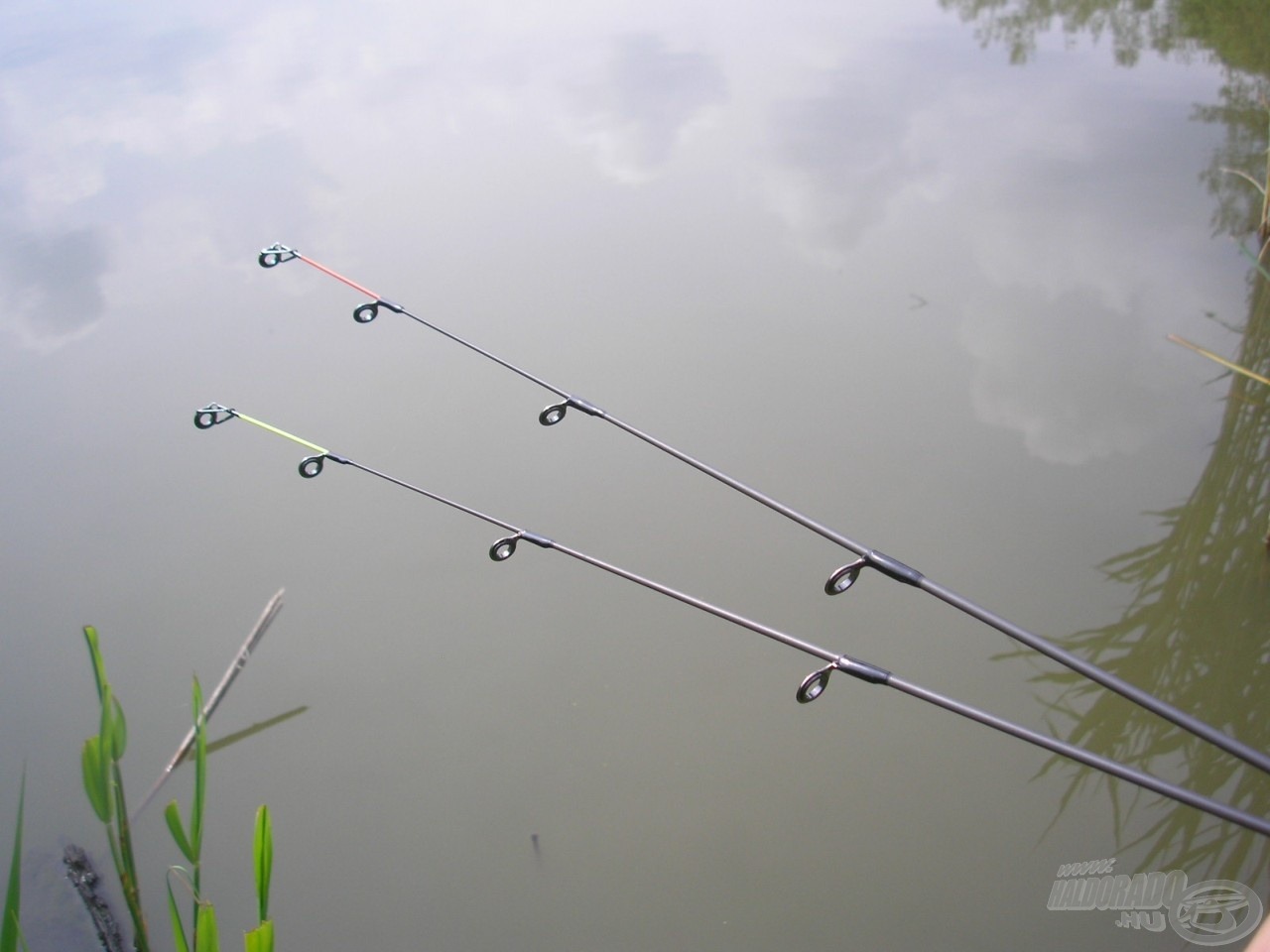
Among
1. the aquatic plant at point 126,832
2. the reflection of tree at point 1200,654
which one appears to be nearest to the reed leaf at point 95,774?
the aquatic plant at point 126,832

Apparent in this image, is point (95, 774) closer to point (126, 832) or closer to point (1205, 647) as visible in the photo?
point (126, 832)

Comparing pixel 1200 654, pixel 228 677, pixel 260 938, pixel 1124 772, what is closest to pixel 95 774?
pixel 260 938

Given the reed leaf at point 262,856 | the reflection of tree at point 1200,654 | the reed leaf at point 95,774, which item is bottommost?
the reed leaf at point 262,856

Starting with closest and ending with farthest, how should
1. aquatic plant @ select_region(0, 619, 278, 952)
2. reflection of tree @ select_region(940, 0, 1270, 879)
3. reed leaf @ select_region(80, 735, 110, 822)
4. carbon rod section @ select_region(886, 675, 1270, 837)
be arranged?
carbon rod section @ select_region(886, 675, 1270, 837) < aquatic plant @ select_region(0, 619, 278, 952) < reed leaf @ select_region(80, 735, 110, 822) < reflection of tree @ select_region(940, 0, 1270, 879)

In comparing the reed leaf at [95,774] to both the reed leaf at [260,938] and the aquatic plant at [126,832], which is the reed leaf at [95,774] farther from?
the reed leaf at [260,938]

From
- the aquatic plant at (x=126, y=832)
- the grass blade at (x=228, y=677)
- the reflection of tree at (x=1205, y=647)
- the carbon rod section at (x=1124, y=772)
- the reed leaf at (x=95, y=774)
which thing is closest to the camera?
the carbon rod section at (x=1124, y=772)

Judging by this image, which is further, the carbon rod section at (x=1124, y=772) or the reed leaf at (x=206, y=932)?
the reed leaf at (x=206, y=932)

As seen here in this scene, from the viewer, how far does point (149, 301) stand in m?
3.47

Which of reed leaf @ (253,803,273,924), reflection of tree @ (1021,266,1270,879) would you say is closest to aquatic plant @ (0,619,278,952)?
reed leaf @ (253,803,273,924)

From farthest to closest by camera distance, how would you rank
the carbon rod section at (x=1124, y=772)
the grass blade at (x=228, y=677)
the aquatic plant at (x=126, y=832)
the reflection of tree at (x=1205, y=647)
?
1. the grass blade at (x=228, y=677)
2. the reflection of tree at (x=1205, y=647)
3. the aquatic plant at (x=126, y=832)
4. the carbon rod section at (x=1124, y=772)

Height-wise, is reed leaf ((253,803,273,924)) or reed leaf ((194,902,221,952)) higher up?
reed leaf ((253,803,273,924))

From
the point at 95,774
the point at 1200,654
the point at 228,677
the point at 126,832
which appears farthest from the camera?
the point at 228,677

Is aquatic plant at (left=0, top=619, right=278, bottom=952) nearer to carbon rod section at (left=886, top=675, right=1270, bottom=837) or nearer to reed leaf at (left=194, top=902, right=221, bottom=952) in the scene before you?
reed leaf at (left=194, top=902, right=221, bottom=952)

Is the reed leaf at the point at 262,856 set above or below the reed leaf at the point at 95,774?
below
